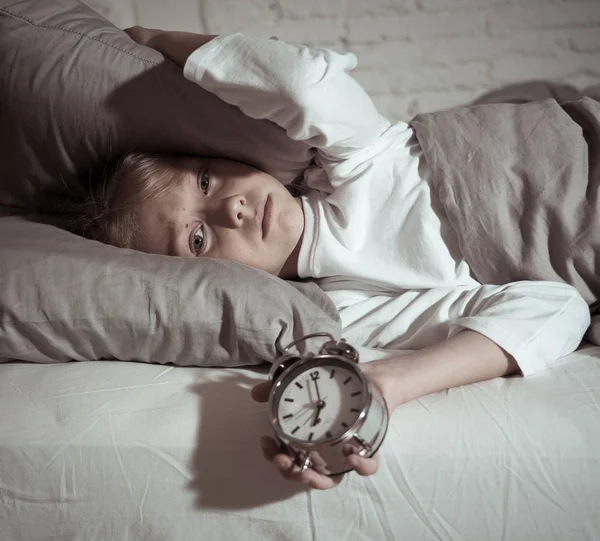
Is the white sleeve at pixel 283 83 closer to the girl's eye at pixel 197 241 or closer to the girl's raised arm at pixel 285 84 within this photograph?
the girl's raised arm at pixel 285 84

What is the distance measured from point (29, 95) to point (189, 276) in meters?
0.46

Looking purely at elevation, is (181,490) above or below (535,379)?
below

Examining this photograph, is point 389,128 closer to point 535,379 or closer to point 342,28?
point 342,28

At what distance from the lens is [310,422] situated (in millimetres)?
672

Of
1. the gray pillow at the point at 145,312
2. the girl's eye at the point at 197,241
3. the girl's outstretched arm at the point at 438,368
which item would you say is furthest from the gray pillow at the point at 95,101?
the girl's outstretched arm at the point at 438,368

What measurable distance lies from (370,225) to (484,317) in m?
0.30

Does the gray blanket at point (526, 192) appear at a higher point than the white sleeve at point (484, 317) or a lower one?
higher

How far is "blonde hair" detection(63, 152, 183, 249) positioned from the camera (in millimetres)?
1042

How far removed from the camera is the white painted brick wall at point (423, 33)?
1.25 meters

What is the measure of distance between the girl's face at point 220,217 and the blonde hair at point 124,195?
12mm

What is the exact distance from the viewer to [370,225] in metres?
1.09

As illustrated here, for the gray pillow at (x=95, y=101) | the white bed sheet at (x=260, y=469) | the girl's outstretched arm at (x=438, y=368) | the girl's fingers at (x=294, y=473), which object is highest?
the gray pillow at (x=95, y=101)

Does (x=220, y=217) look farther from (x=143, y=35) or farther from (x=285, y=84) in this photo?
(x=143, y=35)

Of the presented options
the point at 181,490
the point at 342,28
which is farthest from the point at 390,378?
the point at 342,28
